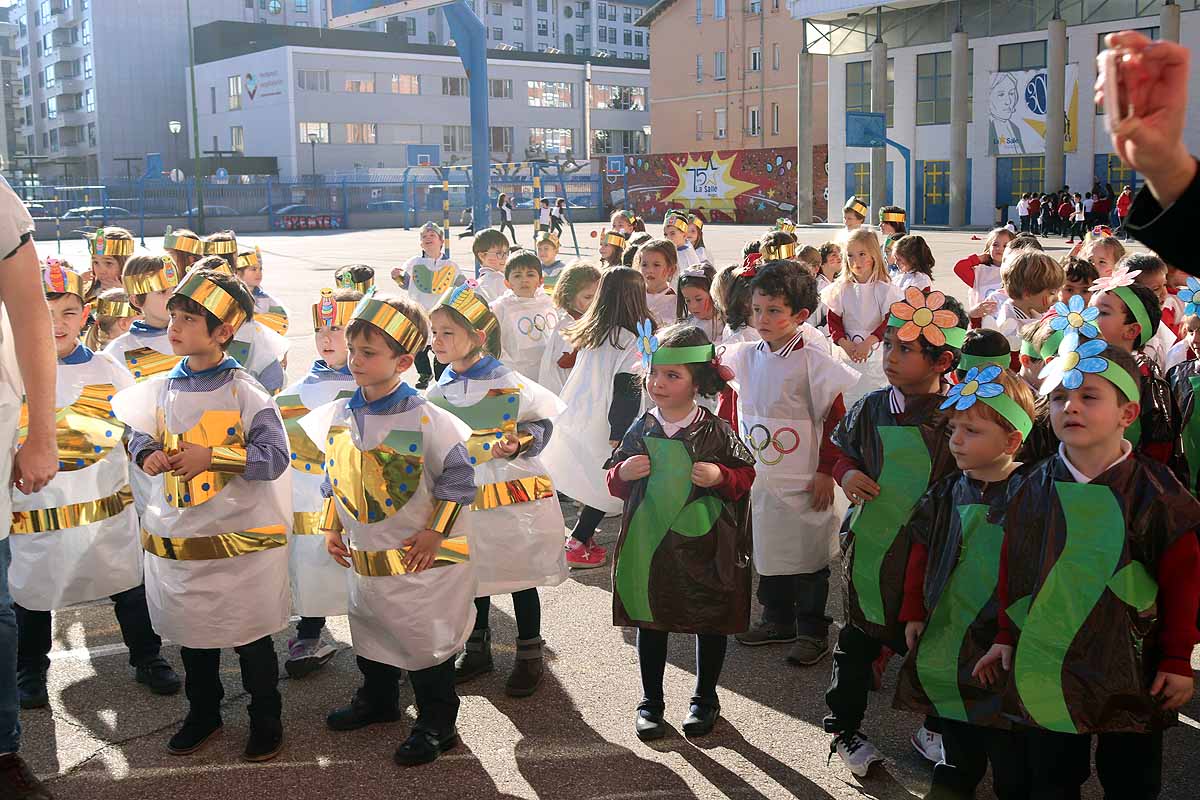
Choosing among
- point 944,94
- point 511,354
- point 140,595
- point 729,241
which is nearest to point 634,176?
point 944,94

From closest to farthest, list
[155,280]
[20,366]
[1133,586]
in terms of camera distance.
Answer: [1133,586], [20,366], [155,280]

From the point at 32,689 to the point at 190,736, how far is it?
0.87 metres

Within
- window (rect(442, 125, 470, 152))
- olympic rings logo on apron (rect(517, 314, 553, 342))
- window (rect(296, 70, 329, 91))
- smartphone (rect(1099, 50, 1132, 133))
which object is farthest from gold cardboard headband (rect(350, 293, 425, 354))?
window (rect(442, 125, 470, 152))

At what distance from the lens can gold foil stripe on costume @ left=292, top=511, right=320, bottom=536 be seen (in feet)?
15.6

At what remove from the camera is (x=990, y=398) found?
323 centimetres

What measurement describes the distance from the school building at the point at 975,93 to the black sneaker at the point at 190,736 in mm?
35039

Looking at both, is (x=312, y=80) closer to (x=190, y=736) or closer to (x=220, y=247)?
(x=220, y=247)

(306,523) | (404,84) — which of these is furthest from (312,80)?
(306,523)

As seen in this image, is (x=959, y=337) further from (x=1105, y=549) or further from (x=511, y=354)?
(x=511, y=354)

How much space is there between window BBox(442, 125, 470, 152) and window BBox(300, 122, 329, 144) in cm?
816

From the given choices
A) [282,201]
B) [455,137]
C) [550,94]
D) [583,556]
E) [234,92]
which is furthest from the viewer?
[550,94]

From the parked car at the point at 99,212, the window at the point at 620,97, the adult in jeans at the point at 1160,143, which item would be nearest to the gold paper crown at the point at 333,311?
the adult in jeans at the point at 1160,143

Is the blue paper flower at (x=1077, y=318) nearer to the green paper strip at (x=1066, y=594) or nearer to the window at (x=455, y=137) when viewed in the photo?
the green paper strip at (x=1066, y=594)

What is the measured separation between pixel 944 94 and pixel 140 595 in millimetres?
42668
